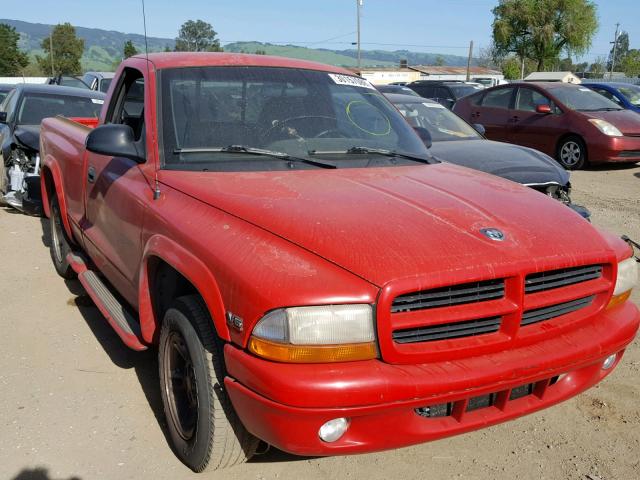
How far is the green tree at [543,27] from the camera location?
5297 cm

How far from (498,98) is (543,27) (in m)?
45.8

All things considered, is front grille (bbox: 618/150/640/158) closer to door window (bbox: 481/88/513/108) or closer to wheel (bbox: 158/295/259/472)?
door window (bbox: 481/88/513/108)

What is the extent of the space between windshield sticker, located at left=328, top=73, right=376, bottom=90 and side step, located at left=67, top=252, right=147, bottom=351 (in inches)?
74.5

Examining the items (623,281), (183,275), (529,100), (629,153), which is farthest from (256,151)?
(529,100)

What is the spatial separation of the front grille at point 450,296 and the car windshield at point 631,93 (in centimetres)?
1494

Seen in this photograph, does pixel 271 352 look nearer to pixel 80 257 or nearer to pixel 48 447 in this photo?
pixel 48 447

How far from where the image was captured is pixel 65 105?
8.87 m

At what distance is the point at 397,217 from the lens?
2.71m

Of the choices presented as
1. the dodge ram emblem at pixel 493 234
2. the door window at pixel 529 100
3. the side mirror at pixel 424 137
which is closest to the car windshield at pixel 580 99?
the door window at pixel 529 100

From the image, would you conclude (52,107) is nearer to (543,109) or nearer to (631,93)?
(543,109)

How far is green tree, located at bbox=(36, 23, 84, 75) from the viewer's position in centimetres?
6988

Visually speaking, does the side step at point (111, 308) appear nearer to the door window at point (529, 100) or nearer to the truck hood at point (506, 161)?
the truck hood at point (506, 161)

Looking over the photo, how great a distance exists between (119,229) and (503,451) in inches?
90.1

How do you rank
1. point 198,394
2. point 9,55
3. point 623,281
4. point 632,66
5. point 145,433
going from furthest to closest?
point 632,66, point 9,55, point 145,433, point 623,281, point 198,394
